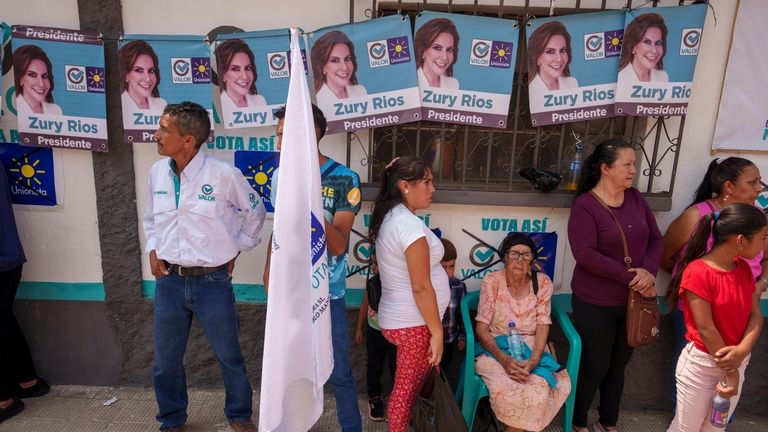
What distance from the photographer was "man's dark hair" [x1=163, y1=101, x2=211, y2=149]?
2.74 meters

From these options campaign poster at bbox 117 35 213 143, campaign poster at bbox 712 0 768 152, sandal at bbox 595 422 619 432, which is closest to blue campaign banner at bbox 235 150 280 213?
campaign poster at bbox 117 35 213 143

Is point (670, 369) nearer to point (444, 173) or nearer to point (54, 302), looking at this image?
point (444, 173)

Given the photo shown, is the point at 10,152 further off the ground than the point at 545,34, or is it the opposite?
the point at 545,34

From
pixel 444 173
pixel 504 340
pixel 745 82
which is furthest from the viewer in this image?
pixel 444 173

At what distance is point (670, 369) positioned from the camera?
3670mm

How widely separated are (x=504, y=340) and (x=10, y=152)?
333 cm

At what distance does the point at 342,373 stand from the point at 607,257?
5.28 feet

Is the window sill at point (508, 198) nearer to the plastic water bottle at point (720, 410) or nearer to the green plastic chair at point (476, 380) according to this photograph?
the green plastic chair at point (476, 380)

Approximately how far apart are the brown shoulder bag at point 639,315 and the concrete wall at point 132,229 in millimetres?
603

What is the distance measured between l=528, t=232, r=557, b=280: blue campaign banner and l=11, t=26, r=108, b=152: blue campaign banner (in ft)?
9.42

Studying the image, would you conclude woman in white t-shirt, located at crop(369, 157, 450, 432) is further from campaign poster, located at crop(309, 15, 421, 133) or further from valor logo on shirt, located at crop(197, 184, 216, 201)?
valor logo on shirt, located at crop(197, 184, 216, 201)

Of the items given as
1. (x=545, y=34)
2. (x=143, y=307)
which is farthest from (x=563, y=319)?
(x=143, y=307)

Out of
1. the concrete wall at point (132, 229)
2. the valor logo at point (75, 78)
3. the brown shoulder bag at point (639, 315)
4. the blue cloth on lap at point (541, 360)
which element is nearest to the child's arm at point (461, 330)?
the blue cloth on lap at point (541, 360)

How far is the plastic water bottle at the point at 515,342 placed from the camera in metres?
3.08
